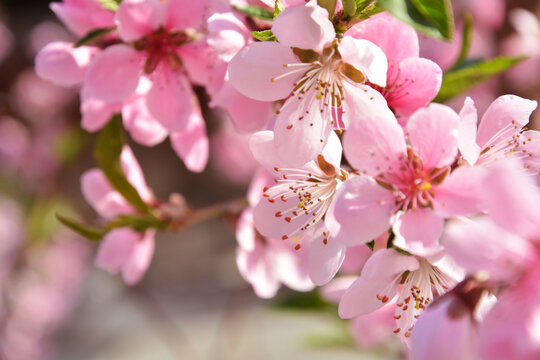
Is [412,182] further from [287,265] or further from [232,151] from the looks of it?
[232,151]

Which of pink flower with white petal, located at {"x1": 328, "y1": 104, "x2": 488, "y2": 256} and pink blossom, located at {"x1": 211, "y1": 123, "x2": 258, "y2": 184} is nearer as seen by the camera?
pink flower with white petal, located at {"x1": 328, "y1": 104, "x2": 488, "y2": 256}

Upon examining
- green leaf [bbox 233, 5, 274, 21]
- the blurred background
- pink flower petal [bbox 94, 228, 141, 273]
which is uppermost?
green leaf [bbox 233, 5, 274, 21]

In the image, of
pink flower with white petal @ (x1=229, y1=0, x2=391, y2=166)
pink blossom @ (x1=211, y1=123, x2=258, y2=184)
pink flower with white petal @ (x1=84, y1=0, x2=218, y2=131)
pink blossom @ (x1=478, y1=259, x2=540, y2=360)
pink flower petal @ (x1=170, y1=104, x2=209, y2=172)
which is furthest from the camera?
pink blossom @ (x1=211, y1=123, x2=258, y2=184)

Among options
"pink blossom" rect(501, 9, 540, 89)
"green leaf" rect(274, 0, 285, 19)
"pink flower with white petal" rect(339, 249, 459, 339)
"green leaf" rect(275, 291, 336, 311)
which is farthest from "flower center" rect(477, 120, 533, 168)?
"pink blossom" rect(501, 9, 540, 89)

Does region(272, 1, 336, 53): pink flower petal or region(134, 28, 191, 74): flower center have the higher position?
region(272, 1, 336, 53): pink flower petal

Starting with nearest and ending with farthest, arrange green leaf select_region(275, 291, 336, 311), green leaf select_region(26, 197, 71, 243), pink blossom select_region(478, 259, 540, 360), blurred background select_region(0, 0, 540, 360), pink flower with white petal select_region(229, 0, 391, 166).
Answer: pink blossom select_region(478, 259, 540, 360) → pink flower with white petal select_region(229, 0, 391, 166) → green leaf select_region(275, 291, 336, 311) → blurred background select_region(0, 0, 540, 360) → green leaf select_region(26, 197, 71, 243)

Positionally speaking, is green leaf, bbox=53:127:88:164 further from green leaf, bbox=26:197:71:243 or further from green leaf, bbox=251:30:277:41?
green leaf, bbox=251:30:277:41
